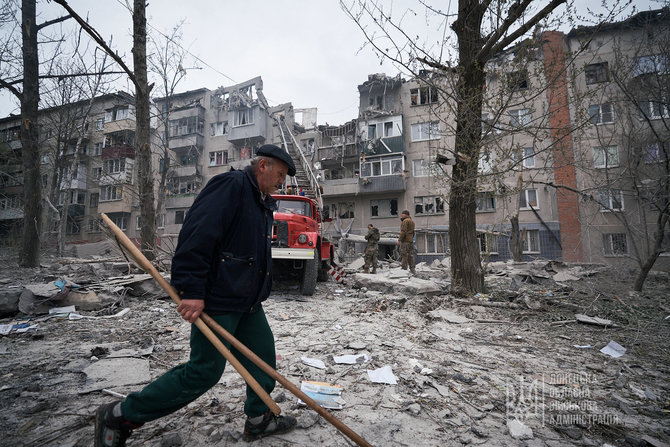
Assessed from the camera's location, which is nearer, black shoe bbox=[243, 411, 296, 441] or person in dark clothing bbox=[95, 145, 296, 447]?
person in dark clothing bbox=[95, 145, 296, 447]

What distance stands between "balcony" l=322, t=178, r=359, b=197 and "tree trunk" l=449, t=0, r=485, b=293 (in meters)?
19.3

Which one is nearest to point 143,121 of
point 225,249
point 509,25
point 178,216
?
point 225,249

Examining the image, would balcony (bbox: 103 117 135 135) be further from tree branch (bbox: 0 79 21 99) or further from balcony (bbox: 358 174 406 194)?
tree branch (bbox: 0 79 21 99)

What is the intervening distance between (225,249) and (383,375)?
2071mm

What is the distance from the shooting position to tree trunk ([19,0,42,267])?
345 inches

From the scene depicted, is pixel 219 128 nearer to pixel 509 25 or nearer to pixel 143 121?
pixel 143 121

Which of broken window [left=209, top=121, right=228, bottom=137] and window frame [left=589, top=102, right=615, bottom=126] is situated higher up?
broken window [left=209, top=121, right=228, bottom=137]

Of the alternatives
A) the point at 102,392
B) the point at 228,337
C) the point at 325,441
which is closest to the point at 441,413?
the point at 325,441

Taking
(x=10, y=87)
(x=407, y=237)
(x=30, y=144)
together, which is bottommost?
(x=407, y=237)

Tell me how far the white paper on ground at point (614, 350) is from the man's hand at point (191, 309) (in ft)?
15.6

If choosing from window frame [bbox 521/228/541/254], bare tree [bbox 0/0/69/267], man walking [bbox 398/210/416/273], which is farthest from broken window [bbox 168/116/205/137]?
window frame [bbox 521/228/541/254]

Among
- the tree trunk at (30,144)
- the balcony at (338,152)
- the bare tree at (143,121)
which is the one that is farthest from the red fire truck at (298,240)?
the balcony at (338,152)

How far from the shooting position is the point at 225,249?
184 centimetres

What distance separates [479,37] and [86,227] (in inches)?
1560
